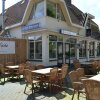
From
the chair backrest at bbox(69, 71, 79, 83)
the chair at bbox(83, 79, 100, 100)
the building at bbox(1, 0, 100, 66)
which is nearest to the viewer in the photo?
the chair at bbox(83, 79, 100, 100)

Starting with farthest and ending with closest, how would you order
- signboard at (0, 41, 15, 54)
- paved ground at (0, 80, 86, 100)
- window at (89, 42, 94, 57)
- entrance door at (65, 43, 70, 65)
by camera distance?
1. window at (89, 42, 94, 57)
2. entrance door at (65, 43, 70, 65)
3. signboard at (0, 41, 15, 54)
4. paved ground at (0, 80, 86, 100)

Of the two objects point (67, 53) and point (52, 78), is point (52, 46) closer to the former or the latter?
point (67, 53)

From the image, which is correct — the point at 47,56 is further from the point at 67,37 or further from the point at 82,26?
the point at 82,26

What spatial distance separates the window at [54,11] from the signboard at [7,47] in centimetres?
426

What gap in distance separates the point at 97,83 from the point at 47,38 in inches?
493

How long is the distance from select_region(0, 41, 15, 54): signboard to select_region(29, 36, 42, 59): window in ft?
7.84

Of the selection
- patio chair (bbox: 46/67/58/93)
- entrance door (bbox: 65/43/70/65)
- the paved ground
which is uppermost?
entrance door (bbox: 65/43/70/65)

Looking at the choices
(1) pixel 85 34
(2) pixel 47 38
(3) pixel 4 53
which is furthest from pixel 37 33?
(1) pixel 85 34

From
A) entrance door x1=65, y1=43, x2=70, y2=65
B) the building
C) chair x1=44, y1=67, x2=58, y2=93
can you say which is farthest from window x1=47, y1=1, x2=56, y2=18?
chair x1=44, y1=67, x2=58, y2=93

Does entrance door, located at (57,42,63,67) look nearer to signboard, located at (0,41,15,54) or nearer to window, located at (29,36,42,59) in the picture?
window, located at (29,36,42,59)

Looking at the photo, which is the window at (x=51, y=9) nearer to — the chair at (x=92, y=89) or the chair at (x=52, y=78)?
the chair at (x=52, y=78)

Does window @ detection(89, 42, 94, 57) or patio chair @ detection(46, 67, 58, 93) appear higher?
window @ detection(89, 42, 94, 57)

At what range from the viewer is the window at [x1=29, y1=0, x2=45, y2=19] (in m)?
17.3

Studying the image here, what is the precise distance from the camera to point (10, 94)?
312 inches
